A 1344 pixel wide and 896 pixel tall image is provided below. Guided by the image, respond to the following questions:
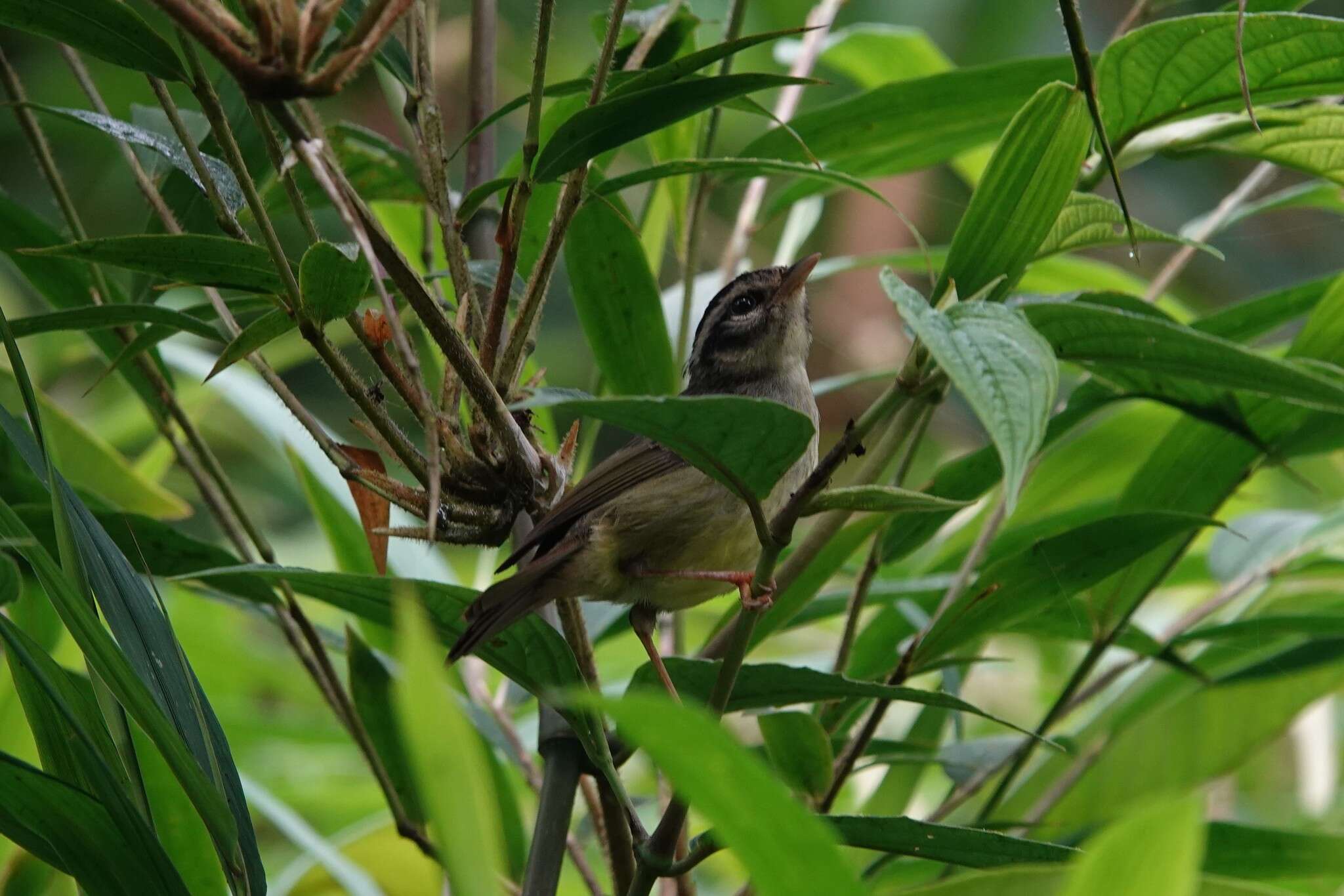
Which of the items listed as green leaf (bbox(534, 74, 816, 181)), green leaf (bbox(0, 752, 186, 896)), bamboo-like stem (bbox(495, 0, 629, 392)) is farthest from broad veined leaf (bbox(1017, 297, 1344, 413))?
green leaf (bbox(0, 752, 186, 896))

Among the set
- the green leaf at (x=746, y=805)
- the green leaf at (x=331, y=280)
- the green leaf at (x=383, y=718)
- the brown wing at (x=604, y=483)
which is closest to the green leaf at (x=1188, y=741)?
the brown wing at (x=604, y=483)

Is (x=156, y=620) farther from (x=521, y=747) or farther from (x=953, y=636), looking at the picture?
(x=953, y=636)

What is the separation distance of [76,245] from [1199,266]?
7255mm

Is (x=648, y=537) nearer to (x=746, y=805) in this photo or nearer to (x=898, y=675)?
(x=898, y=675)

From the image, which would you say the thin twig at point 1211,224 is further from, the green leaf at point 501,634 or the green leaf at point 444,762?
the green leaf at point 444,762

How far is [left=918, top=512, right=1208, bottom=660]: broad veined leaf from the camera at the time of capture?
189 centimetres

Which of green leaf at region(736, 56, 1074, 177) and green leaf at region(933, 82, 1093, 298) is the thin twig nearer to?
green leaf at region(736, 56, 1074, 177)

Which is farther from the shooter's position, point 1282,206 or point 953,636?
point 1282,206

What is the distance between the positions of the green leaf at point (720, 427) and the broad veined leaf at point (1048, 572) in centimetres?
73

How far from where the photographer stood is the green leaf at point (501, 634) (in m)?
1.62

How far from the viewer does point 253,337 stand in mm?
1425

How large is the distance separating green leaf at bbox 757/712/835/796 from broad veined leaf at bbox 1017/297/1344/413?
2.09 ft

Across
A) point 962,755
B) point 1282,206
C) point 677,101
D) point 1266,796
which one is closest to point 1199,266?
point 1266,796

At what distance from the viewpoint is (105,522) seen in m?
1.93
